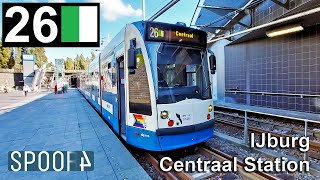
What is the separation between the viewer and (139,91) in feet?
15.4

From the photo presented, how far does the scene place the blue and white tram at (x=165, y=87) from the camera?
14.4 feet

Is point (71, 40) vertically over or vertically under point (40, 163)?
over

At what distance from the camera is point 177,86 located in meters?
4.75

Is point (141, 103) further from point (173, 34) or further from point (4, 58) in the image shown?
point (4, 58)

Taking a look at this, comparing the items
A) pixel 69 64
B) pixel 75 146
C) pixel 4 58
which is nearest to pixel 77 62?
pixel 69 64

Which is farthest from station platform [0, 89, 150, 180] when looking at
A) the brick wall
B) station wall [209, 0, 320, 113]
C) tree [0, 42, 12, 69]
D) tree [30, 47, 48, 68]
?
tree [30, 47, 48, 68]

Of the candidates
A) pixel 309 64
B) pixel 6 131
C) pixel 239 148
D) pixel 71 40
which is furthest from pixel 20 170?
pixel 309 64

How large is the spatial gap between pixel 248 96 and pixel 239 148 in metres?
7.99

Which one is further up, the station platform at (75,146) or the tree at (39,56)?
the tree at (39,56)

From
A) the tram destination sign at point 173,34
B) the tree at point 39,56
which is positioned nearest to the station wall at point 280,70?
the tram destination sign at point 173,34

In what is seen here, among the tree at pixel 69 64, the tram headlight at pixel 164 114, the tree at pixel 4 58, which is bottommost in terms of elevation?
the tram headlight at pixel 164 114

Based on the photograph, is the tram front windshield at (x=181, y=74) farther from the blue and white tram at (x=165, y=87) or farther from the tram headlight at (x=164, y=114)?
the tram headlight at (x=164, y=114)

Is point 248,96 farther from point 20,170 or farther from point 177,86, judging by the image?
point 20,170

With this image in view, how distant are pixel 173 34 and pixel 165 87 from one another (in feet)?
4.29
